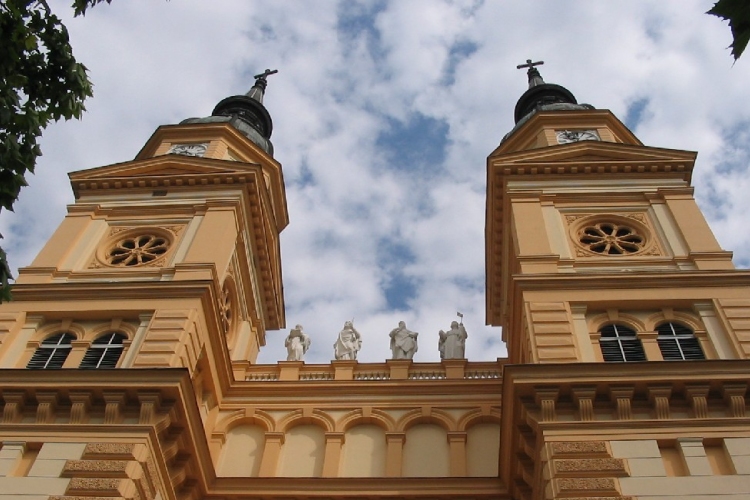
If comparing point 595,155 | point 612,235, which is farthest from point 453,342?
point 595,155

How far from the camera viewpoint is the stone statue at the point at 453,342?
2556 cm

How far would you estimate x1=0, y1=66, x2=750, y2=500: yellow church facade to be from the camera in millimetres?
17344

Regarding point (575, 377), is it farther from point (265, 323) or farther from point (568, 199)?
point (265, 323)

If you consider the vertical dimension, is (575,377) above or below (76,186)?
below

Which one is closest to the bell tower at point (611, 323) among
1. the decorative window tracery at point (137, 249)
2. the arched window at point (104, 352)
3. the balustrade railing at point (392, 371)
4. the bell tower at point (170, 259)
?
the balustrade railing at point (392, 371)

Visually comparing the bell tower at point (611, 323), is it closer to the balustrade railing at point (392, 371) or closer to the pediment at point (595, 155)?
the pediment at point (595, 155)

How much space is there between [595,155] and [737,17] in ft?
74.1

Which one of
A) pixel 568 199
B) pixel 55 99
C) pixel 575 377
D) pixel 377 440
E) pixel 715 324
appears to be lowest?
pixel 55 99

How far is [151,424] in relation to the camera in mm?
18188

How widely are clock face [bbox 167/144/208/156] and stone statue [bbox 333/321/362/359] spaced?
9434 mm

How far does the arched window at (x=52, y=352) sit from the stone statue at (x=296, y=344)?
675 cm

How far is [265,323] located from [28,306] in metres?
11.5

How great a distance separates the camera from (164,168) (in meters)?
29.6

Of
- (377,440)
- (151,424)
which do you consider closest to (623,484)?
(377,440)
